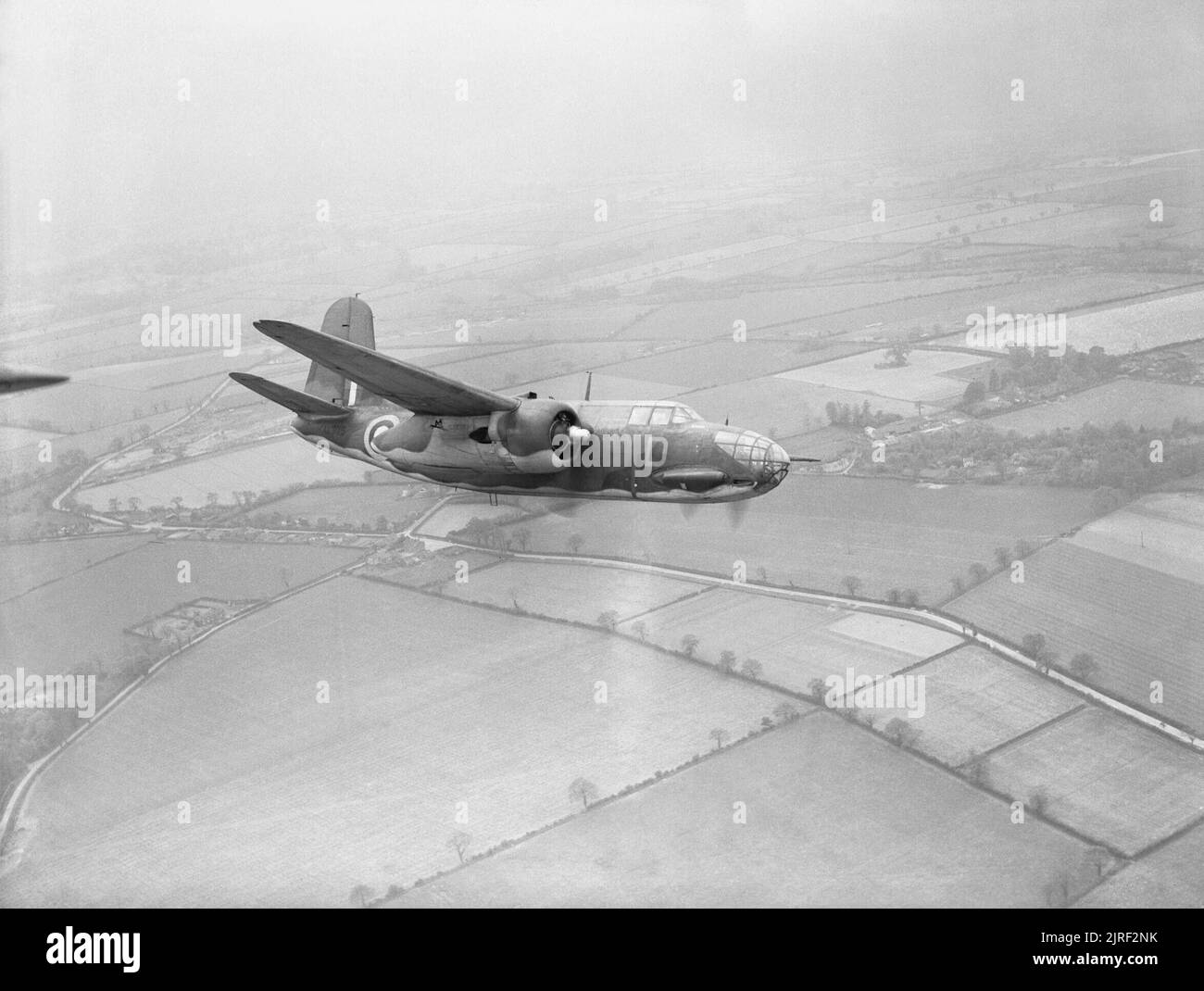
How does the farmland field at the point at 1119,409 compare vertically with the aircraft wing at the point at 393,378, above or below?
below

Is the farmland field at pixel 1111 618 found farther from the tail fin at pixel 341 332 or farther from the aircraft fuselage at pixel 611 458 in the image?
the tail fin at pixel 341 332

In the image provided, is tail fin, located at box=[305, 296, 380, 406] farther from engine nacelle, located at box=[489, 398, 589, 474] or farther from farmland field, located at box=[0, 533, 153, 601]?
farmland field, located at box=[0, 533, 153, 601]

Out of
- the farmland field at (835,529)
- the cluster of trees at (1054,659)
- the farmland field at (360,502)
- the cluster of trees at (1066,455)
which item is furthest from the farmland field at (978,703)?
the farmland field at (360,502)

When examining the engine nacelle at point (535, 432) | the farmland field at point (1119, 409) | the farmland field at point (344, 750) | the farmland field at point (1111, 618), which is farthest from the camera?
the farmland field at point (1119, 409)

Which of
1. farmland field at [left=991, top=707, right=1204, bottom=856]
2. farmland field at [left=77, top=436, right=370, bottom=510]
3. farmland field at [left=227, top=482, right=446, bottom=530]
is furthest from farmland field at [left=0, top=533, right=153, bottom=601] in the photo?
farmland field at [left=991, top=707, right=1204, bottom=856]

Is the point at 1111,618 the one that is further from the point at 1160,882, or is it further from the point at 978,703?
Answer: the point at 1160,882

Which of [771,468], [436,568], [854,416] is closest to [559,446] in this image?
[771,468]
